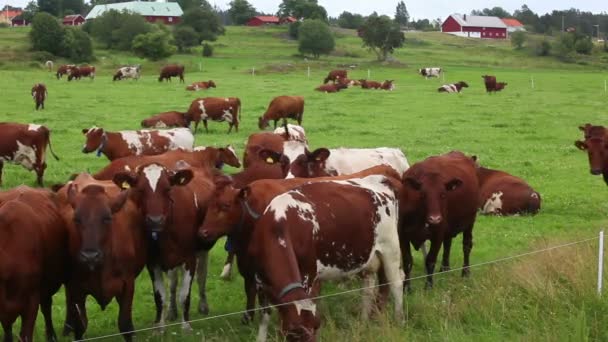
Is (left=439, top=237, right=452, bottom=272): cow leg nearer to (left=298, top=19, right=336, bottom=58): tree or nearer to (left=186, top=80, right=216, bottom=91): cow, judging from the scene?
(left=186, top=80, right=216, bottom=91): cow

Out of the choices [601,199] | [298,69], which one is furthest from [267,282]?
[298,69]

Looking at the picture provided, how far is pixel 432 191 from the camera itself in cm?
957

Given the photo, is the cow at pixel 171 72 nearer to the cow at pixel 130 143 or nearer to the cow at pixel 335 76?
the cow at pixel 335 76

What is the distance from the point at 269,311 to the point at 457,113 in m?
24.7

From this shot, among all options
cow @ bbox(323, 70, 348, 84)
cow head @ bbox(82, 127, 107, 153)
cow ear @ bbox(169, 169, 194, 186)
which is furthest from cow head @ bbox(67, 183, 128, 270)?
cow @ bbox(323, 70, 348, 84)

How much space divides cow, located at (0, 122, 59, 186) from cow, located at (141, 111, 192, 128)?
730cm

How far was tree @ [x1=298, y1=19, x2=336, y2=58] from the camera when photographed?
83.1 metres

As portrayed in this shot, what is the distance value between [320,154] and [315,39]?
73068 millimetres

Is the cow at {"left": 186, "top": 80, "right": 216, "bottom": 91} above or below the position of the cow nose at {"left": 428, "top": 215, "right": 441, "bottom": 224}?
below

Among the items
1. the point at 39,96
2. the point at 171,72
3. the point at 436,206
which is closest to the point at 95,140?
the point at 436,206

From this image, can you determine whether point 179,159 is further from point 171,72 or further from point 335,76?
point 335,76

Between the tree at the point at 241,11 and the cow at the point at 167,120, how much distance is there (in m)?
114

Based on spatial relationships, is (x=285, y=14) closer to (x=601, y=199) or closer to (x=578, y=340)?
(x=601, y=199)

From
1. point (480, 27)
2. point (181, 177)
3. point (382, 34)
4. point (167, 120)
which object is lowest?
point (167, 120)
